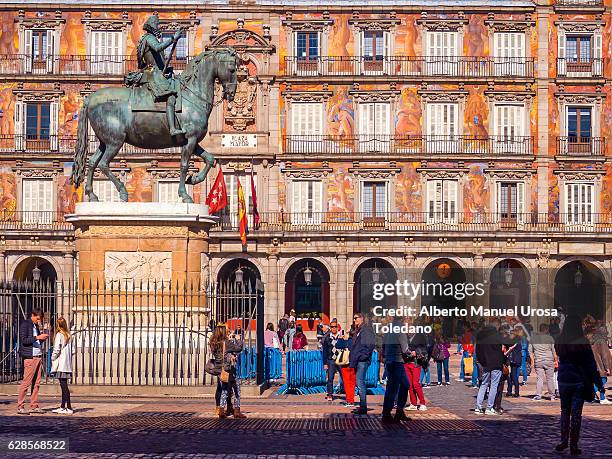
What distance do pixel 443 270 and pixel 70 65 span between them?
1856cm

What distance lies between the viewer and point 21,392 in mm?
19375

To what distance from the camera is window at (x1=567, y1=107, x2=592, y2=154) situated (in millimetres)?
52906

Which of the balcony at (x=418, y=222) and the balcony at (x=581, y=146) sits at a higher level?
the balcony at (x=581, y=146)

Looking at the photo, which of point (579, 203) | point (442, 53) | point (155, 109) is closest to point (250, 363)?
point (155, 109)

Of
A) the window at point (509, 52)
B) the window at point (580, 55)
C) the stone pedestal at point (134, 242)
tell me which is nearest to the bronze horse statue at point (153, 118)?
the stone pedestal at point (134, 242)

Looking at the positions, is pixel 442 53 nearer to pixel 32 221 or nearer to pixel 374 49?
pixel 374 49

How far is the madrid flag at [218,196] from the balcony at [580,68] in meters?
15.7

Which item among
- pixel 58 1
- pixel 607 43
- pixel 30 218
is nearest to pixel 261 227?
pixel 30 218

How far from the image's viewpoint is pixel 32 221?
52.6m

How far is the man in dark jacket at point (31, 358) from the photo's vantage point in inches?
762

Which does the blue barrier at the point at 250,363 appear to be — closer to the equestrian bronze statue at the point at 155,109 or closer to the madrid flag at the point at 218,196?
the equestrian bronze statue at the point at 155,109

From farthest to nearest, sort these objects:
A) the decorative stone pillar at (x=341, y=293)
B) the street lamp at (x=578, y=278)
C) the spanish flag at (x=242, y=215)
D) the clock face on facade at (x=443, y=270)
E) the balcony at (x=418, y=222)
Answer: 1. the clock face on facade at (x=443, y=270)
2. the balcony at (x=418, y=222)
3. the decorative stone pillar at (x=341, y=293)
4. the street lamp at (x=578, y=278)
5. the spanish flag at (x=242, y=215)

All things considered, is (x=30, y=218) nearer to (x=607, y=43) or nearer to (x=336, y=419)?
(x=607, y=43)

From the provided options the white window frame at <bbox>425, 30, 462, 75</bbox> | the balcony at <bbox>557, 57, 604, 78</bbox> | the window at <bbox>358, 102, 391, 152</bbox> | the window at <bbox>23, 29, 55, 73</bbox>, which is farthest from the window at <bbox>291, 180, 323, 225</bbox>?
the window at <bbox>23, 29, 55, 73</bbox>
